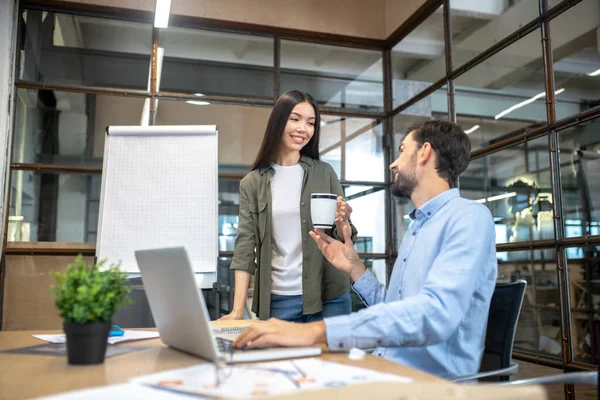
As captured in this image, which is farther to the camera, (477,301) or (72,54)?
(72,54)

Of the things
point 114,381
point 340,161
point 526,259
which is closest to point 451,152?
point 114,381

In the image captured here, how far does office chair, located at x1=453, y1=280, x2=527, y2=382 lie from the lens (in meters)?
1.24

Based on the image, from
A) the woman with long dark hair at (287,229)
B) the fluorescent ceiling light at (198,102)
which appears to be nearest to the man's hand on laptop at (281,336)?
the woman with long dark hair at (287,229)

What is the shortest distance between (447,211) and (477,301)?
0.78ft

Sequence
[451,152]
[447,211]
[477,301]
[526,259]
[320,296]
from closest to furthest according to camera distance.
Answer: [477,301], [447,211], [451,152], [320,296], [526,259]

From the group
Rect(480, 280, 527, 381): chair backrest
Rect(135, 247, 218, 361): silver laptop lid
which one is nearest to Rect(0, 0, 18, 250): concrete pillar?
Rect(135, 247, 218, 361): silver laptop lid

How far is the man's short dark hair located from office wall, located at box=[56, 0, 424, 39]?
2.53 metres

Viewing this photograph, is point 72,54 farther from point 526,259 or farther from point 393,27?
point 526,259

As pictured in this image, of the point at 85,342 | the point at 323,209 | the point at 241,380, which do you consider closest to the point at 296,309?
the point at 323,209

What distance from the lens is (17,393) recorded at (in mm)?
763

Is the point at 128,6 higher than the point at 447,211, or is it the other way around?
the point at 128,6

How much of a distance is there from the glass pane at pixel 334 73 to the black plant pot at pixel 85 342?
3.27 meters

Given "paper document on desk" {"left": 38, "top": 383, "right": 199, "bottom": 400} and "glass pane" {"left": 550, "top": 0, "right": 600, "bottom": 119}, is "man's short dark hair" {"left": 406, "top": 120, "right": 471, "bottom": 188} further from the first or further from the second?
"glass pane" {"left": 550, "top": 0, "right": 600, "bottom": 119}

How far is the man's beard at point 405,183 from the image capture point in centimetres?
153
